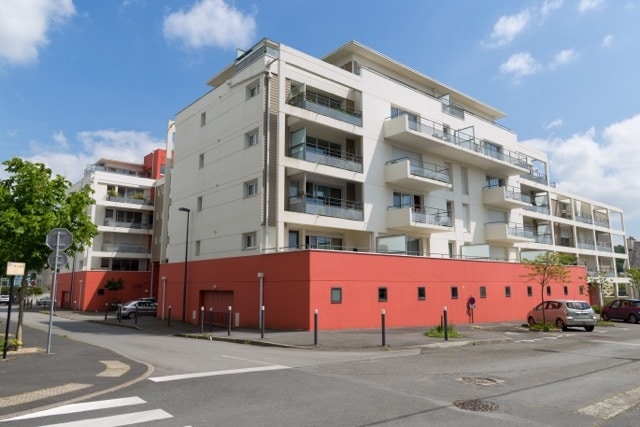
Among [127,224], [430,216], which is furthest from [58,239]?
[127,224]

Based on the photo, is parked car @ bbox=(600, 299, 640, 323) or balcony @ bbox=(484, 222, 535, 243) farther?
balcony @ bbox=(484, 222, 535, 243)

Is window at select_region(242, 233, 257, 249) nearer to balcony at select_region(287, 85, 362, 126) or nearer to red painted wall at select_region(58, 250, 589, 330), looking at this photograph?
red painted wall at select_region(58, 250, 589, 330)

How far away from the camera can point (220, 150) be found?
29.0m

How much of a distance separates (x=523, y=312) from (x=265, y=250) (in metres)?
19.4

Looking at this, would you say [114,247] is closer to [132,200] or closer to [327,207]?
[132,200]

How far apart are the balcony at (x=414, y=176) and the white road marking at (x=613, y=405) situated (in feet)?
67.4

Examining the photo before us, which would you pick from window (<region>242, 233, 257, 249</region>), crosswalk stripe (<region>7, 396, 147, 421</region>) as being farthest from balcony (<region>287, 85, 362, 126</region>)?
crosswalk stripe (<region>7, 396, 147, 421</region>)

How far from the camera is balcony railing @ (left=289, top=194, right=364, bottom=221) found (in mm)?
24703

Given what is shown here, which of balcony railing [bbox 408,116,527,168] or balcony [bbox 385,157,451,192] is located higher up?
balcony railing [bbox 408,116,527,168]

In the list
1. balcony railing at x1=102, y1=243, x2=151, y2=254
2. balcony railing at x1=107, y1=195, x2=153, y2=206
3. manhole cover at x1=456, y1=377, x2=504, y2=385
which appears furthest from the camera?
balcony railing at x1=107, y1=195, x2=153, y2=206

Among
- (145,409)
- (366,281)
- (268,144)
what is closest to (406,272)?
(366,281)

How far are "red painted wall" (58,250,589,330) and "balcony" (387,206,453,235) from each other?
275 cm

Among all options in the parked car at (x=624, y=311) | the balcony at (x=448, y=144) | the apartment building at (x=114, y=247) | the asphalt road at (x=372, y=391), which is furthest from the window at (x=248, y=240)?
the apartment building at (x=114, y=247)

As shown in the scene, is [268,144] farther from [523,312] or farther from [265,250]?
[523,312]
